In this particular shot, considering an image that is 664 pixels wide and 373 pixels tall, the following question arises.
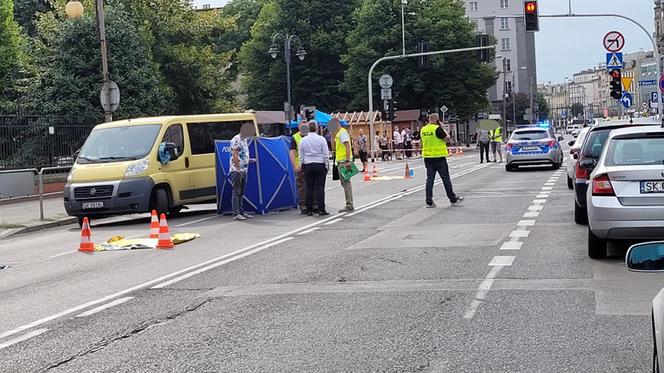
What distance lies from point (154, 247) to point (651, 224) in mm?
7170

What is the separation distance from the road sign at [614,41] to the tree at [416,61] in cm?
3569

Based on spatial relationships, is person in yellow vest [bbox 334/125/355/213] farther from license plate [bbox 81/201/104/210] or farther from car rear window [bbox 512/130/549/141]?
car rear window [bbox 512/130/549/141]

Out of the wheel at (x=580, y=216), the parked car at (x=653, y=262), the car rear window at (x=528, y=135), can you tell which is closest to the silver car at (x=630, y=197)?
the wheel at (x=580, y=216)

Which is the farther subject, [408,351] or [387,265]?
[387,265]

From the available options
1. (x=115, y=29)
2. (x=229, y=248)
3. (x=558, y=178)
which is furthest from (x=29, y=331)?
(x=115, y=29)

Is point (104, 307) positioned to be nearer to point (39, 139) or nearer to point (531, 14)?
point (39, 139)

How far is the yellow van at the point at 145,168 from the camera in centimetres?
1886

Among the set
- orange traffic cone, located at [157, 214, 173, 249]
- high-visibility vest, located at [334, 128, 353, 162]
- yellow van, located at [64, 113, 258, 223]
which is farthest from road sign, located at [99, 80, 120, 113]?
orange traffic cone, located at [157, 214, 173, 249]

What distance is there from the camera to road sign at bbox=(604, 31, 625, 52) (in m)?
34.8

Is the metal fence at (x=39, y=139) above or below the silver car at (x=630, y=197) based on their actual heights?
above

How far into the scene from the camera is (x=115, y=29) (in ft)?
141

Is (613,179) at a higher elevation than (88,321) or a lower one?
higher

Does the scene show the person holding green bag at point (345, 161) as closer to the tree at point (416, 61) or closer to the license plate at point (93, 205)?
the license plate at point (93, 205)

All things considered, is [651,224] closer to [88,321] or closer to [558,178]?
[88,321]
